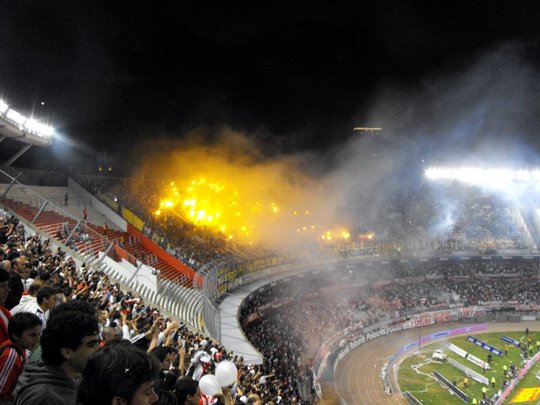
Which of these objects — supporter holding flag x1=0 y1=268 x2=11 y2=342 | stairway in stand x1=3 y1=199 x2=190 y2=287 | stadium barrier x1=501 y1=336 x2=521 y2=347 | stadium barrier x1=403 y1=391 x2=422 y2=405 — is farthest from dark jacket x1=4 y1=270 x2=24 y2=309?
stadium barrier x1=501 y1=336 x2=521 y2=347

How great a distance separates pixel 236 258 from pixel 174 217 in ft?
16.7

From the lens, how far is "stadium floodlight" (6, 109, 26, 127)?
54.9 ft

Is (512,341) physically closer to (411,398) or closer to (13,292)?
(411,398)

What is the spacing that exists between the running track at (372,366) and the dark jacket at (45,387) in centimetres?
2111

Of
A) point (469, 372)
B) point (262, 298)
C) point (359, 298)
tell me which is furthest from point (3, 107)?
point (359, 298)

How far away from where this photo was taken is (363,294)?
3531cm

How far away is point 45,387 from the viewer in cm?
197

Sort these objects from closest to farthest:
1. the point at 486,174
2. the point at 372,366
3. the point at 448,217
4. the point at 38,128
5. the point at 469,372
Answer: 1. the point at 38,128
2. the point at 469,372
3. the point at 372,366
4. the point at 486,174
5. the point at 448,217

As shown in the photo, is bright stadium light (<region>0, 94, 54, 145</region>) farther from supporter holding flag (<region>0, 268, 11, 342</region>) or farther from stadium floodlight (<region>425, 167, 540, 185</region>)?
stadium floodlight (<region>425, 167, 540, 185</region>)

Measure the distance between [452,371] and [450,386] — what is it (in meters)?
2.42

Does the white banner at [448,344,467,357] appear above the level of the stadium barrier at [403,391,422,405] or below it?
above

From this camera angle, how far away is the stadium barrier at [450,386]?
21.6m

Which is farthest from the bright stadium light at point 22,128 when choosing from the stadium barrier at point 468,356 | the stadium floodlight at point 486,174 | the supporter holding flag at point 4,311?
the stadium floodlight at point 486,174

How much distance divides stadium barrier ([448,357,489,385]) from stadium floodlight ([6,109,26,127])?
2718 centimetres
